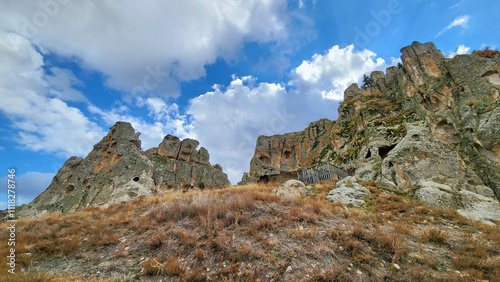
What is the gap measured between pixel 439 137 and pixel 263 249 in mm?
18683

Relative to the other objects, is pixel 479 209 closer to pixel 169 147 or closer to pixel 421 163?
pixel 421 163

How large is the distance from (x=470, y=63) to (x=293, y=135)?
1562 inches

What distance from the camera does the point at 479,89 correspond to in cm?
1494

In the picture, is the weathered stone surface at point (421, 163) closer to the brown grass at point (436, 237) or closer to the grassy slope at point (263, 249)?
the grassy slope at point (263, 249)

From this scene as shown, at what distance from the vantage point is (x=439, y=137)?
15.5m

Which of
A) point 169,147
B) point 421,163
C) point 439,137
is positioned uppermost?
point 169,147

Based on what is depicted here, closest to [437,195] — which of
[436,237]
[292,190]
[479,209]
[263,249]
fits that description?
[479,209]

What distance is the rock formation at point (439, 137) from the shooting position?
A: 1129cm

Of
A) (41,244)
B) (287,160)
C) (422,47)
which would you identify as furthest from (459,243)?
(287,160)

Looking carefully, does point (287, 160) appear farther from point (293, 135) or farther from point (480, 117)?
point (480, 117)

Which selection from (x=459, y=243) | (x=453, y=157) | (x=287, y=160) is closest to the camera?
(x=459, y=243)

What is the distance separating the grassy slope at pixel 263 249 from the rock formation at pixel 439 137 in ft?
16.2

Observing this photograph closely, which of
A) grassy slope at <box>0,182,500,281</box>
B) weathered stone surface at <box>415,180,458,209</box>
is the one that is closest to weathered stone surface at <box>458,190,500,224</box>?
weathered stone surface at <box>415,180,458,209</box>

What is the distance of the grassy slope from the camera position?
4.12 meters
